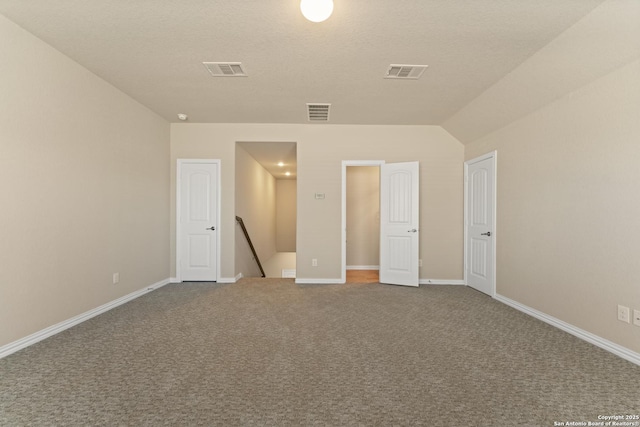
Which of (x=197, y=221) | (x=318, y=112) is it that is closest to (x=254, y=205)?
(x=197, y=221)

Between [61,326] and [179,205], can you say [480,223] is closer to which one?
[179,205]

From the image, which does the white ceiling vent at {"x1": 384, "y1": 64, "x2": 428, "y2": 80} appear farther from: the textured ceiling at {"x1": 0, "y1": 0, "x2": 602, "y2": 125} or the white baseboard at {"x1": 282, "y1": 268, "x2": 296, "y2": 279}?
the white baseboard at {"x1": 282, "y1": 268, "x2": 296, "y2": 279}

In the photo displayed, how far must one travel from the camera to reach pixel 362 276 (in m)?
5.89

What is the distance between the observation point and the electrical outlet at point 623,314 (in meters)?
2.39

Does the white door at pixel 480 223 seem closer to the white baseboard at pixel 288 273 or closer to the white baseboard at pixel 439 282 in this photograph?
the white baseboard at pixel 439 282

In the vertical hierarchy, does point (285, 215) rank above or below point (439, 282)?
above

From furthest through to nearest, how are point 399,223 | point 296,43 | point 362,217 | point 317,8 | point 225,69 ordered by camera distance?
point 362,217 < point 399,223 < point 225,69 < point 296,43 < point 317,8

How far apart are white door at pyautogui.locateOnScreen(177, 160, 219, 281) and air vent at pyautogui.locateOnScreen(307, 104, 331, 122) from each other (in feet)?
6.21

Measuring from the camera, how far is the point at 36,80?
263cm

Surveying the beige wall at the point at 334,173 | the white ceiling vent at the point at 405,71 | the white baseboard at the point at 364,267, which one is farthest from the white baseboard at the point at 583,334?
the white baseboard at the point at 364,267

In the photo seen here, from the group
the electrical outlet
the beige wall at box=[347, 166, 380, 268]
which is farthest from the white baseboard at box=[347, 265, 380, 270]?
the electrical outlet

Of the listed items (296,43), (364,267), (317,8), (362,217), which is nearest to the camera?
(317,8)

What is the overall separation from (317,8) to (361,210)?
5.30 meters

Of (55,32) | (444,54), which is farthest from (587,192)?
(55,32)
